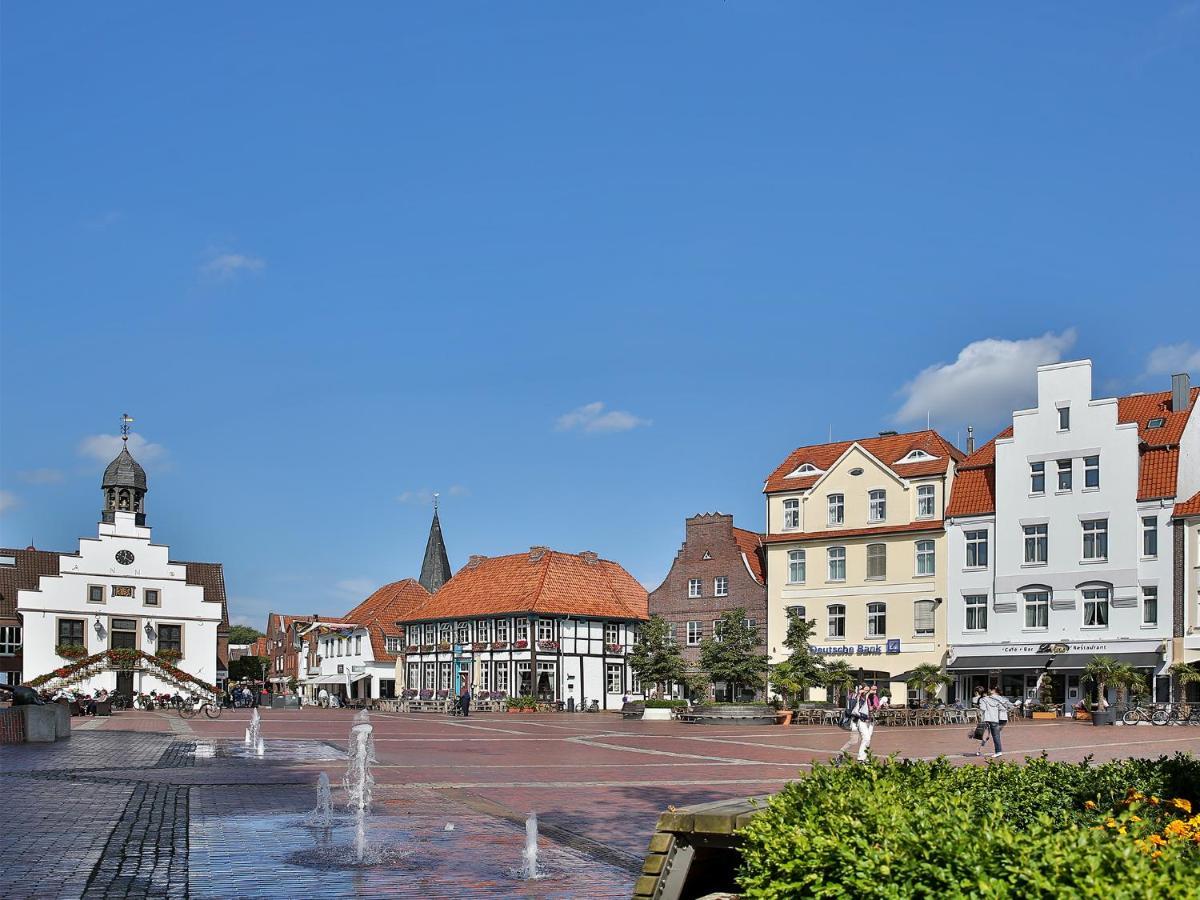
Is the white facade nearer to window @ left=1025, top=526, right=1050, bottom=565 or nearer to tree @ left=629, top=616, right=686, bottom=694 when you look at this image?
tree @ left=629, top=616, right=686, bottom=694

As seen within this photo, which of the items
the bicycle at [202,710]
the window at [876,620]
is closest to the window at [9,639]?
the bicycle at [202,710]

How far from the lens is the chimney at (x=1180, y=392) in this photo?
2104 inches

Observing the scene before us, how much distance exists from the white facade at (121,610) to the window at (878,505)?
3838 centimetres

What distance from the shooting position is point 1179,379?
176ft

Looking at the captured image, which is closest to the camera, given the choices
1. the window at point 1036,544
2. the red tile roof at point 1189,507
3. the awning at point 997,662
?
the red tile roof at point 1189,507

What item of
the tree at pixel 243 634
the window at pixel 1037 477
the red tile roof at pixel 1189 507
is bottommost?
the tree at pixel 243 634

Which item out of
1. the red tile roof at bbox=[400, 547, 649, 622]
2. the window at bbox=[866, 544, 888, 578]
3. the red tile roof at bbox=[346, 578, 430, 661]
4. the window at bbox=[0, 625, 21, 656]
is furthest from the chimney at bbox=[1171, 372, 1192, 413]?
the window at bbox=[0, 625, 21, 656]

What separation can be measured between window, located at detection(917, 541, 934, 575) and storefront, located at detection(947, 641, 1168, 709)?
12.7ft

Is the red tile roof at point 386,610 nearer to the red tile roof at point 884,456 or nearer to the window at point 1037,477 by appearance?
the red tile roof at point 884,456

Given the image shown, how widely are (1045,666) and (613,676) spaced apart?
94.6 feet

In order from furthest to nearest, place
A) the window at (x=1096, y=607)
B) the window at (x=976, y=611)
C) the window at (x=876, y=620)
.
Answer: the window at (x=876, y=620) < the window at (x=976, y=611) < the window at (x=1096, y=607)

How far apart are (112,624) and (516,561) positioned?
916 inches

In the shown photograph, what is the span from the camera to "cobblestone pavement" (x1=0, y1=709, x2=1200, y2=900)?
10.6 metres

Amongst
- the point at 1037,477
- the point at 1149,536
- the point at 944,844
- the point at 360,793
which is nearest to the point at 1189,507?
the point at 1149,536
